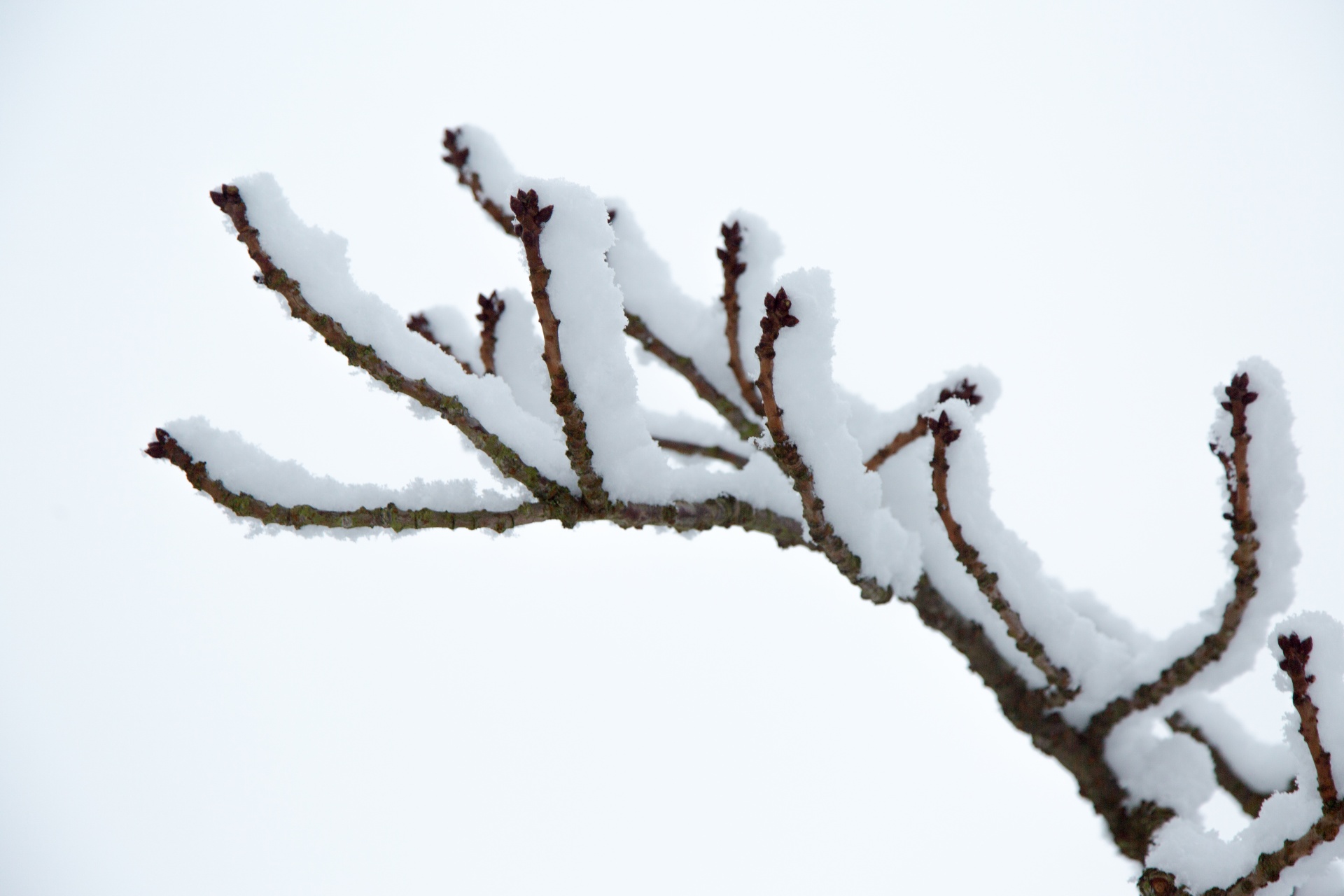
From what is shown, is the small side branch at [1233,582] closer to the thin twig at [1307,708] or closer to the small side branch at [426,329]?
the thin twig at [1307,708]

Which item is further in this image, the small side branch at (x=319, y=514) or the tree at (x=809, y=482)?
the small side branch at (x=319, y=514)

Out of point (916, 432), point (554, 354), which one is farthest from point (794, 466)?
point (916, 432)

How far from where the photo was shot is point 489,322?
261 cm

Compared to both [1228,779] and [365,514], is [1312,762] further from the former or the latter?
[365,514]

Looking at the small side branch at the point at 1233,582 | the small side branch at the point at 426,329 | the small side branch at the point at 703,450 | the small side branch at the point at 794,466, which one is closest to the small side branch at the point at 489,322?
the small side branch at the point at 426,329

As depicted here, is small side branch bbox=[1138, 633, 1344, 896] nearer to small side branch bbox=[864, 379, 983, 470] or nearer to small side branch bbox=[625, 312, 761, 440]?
small side branch bbox=[864, 379, 983, 470]

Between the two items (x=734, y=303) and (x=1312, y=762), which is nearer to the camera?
(x=1312, y=762)

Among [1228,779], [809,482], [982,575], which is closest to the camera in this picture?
[809,482]

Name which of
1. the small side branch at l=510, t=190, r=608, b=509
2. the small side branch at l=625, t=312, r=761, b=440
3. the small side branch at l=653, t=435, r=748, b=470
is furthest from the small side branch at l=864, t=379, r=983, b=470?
the small side branch at l=510, t=190, r=608, b=509

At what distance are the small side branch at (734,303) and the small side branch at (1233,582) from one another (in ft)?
3.72

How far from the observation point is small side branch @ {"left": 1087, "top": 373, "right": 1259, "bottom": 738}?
184cm

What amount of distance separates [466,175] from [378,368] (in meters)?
1.26

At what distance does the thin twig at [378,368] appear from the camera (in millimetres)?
1567

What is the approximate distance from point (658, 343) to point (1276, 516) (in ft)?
5.80
